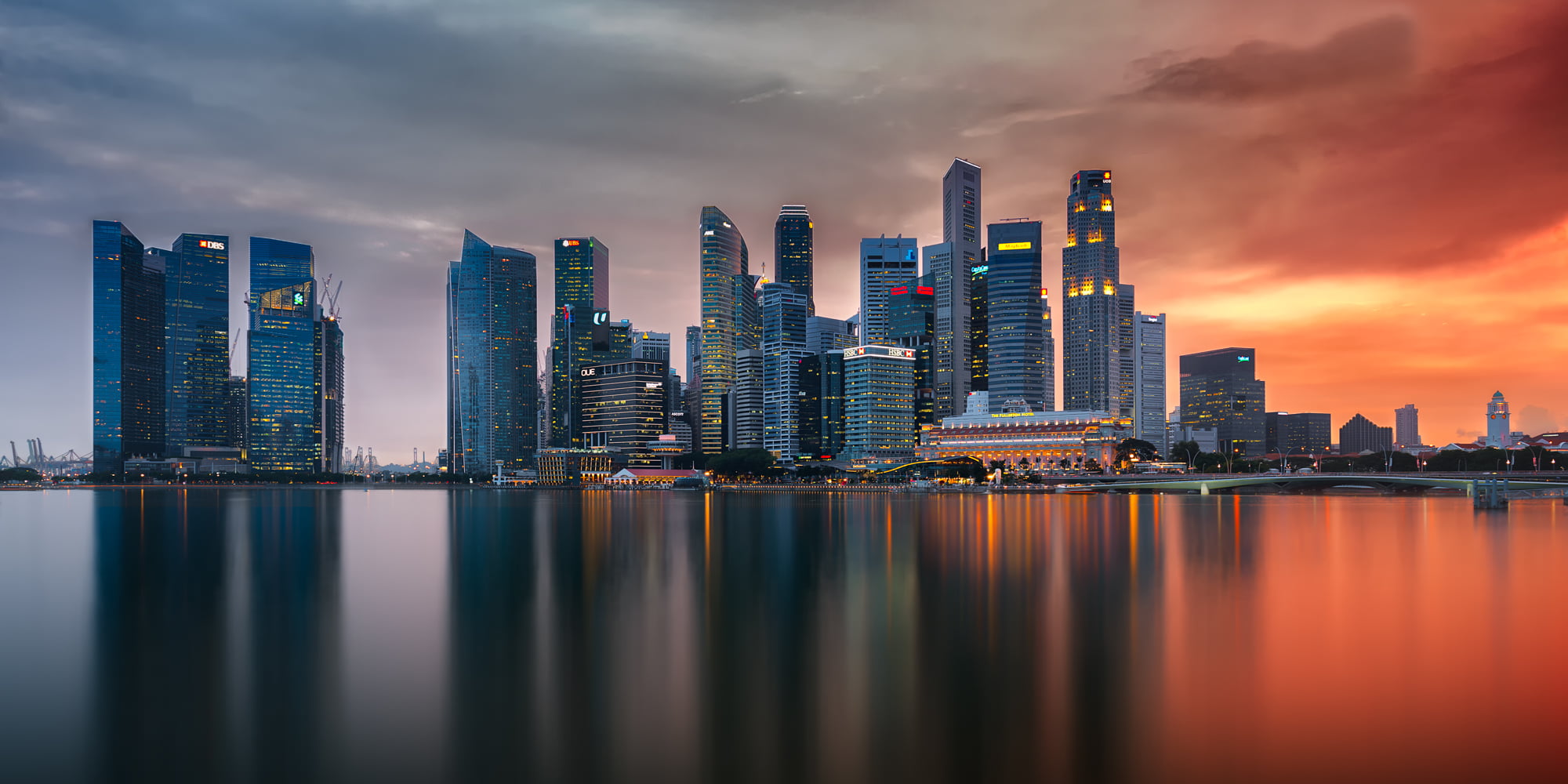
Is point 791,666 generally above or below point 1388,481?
above

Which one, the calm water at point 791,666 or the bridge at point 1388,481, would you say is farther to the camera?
the bridge at point 1388,481

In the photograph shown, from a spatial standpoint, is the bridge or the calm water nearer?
the calm water

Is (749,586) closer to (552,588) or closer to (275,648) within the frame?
(552,588)

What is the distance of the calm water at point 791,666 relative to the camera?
18.9 meters

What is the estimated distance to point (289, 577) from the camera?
49.7 meters

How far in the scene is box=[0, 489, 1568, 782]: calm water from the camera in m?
18.9

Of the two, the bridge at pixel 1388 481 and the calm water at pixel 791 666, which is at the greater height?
the calm water at pixel 791 666

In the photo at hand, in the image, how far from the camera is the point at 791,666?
1053 inches

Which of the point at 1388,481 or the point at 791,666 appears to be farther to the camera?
the point at 1388,481

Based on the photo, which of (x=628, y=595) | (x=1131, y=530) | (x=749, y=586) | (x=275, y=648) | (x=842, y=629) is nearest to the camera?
(x=275, y=648)

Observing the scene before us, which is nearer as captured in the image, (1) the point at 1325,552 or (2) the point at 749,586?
(2) the point at 749,586

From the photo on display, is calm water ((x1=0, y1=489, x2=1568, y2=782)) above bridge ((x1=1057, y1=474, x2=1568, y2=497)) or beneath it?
above

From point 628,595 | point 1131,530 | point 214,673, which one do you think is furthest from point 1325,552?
point 214,673

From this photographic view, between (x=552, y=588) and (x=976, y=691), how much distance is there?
2640 centimetres
